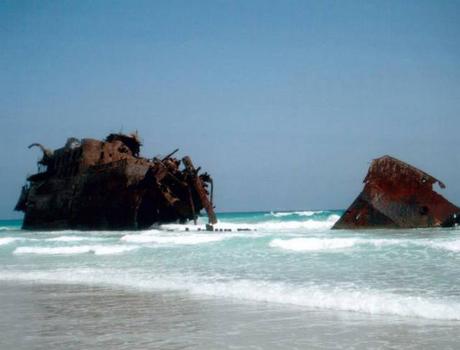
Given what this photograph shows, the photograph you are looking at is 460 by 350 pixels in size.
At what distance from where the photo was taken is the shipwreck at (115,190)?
2141 cm

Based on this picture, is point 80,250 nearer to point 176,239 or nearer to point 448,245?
point 176,239

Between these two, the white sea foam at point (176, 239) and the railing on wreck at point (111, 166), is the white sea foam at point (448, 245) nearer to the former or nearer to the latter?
the white sea foam at point (176, 239)

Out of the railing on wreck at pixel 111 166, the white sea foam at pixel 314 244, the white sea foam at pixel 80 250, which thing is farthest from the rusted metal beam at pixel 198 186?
the white sea foam at pixel 314 244

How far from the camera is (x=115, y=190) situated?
21.9 m

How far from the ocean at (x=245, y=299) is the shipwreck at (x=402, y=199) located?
11.0 ft

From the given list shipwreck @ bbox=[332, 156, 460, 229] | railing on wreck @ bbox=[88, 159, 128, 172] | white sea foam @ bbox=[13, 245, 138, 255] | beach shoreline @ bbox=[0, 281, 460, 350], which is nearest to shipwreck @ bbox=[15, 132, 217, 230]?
railing on wreck @ bbox=[88, 159, 128, 172]

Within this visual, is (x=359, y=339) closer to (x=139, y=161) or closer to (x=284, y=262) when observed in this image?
(x=284, y=262)

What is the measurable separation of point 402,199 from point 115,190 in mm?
11384

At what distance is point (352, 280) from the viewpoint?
765 cm

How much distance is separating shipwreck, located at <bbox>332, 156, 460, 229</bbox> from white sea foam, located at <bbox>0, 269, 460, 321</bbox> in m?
9.08

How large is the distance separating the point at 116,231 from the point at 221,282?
14951 mm

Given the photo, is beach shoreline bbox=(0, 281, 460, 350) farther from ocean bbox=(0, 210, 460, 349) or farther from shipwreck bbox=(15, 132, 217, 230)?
shipwreck bbox=(15, 132, 217, 230)

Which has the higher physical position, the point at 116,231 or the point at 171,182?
the point at 171,182

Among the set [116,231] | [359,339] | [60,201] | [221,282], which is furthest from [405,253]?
[60,201]
